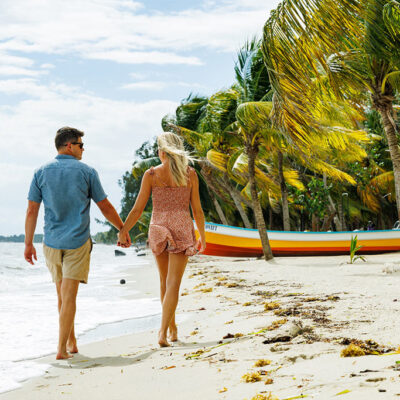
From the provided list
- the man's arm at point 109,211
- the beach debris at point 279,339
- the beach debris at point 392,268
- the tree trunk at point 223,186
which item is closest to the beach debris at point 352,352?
the beach debris at point 279,339

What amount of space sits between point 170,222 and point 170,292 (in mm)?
609

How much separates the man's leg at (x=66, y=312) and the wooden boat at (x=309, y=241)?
14.2 m

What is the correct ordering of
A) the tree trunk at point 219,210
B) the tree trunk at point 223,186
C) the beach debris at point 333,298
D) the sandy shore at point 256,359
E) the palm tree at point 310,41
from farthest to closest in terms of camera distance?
the tree trunk at point 219,210, the tree trunk at point 223,186, the palm tree at point 310,41, the beach debris at point 333,298, the sandy shore at point 256,359

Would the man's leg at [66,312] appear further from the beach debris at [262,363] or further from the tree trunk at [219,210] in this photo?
the tree trunk at [219,210]

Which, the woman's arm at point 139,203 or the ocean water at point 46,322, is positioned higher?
the woman's arm at point 139,203

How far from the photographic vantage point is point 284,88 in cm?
669

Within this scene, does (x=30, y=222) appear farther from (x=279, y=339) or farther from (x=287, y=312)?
(x=287, y=312)

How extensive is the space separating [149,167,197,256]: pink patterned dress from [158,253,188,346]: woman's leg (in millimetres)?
92

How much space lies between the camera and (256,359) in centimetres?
318

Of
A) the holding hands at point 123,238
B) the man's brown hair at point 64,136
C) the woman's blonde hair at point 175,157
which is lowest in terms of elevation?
the holding hands at point 123,238

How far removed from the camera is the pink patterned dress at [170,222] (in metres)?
4.18

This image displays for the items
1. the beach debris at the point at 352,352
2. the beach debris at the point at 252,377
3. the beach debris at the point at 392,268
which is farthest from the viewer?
the beach debris at the point at 392,268

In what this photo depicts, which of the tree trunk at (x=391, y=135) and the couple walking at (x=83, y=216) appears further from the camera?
the tree trunk at (x=391, y=135)

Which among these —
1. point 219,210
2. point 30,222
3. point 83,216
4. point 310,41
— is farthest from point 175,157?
point 219,210
